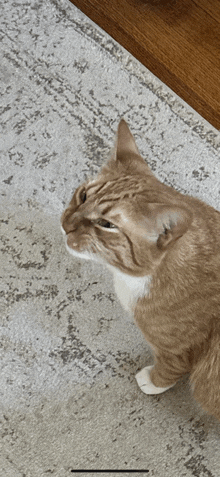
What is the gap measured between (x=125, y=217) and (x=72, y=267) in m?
0.53

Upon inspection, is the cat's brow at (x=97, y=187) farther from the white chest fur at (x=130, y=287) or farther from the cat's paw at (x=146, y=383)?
the cat's paw at (x=146, y=383)

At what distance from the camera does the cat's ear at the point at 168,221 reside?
83cm

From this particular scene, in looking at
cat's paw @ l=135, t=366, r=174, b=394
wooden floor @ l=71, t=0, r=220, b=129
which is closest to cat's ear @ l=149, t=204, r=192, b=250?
cat's paw @ l=135, t=366, r=174, b=394

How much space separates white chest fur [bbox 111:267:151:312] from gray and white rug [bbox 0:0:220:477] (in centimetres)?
25

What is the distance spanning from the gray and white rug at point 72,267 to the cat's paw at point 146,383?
0.11 ft

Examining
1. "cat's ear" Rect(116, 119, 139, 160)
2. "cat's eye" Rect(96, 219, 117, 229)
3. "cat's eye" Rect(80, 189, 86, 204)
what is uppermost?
"cat's ear" Rect(116, 119, 139, 160)

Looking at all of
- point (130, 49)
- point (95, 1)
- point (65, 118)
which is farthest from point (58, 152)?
point (95, 1)

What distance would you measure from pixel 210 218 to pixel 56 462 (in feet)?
2.50

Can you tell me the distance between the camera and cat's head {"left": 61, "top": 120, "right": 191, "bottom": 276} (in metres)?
0.88

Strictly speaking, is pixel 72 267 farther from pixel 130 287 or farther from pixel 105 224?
pixel 105 224

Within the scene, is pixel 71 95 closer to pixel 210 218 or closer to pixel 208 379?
pixel 210 218

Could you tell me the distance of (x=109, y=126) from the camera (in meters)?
1.54

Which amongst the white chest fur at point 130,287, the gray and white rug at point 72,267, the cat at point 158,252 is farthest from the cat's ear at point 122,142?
the gray and white rug at point 72,267

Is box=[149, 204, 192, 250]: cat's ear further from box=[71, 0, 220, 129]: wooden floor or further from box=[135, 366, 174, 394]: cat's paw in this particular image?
box=[71, 0, 220, 129]: wooden floor
